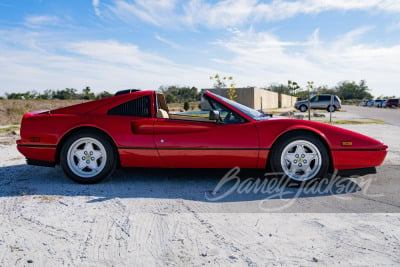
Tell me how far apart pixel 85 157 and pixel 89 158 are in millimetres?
52

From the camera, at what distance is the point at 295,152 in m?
3.79

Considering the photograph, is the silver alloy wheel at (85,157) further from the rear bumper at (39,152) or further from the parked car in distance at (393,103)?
the parked car in distance at (393,103)

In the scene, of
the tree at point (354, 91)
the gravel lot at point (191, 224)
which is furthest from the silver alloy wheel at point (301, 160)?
the tree at point (354, 91)

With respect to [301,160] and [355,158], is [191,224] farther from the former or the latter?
[355,158]

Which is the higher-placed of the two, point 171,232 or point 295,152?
point 295,152

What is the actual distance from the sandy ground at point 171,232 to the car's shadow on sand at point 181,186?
4cm

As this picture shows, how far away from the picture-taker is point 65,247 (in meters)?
2.23

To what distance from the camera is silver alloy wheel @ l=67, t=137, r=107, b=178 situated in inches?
154

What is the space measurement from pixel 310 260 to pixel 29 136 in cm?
353

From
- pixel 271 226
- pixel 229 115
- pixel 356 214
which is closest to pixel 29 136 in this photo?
pixel 229 115

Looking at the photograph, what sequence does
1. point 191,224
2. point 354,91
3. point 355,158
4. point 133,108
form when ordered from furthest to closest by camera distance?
point 354,91, point 133,108, point 355,158, point 191,224

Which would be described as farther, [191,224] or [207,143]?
[207,143]

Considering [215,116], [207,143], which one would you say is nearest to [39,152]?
[207,143]

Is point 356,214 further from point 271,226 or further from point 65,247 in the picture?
point 65,247
